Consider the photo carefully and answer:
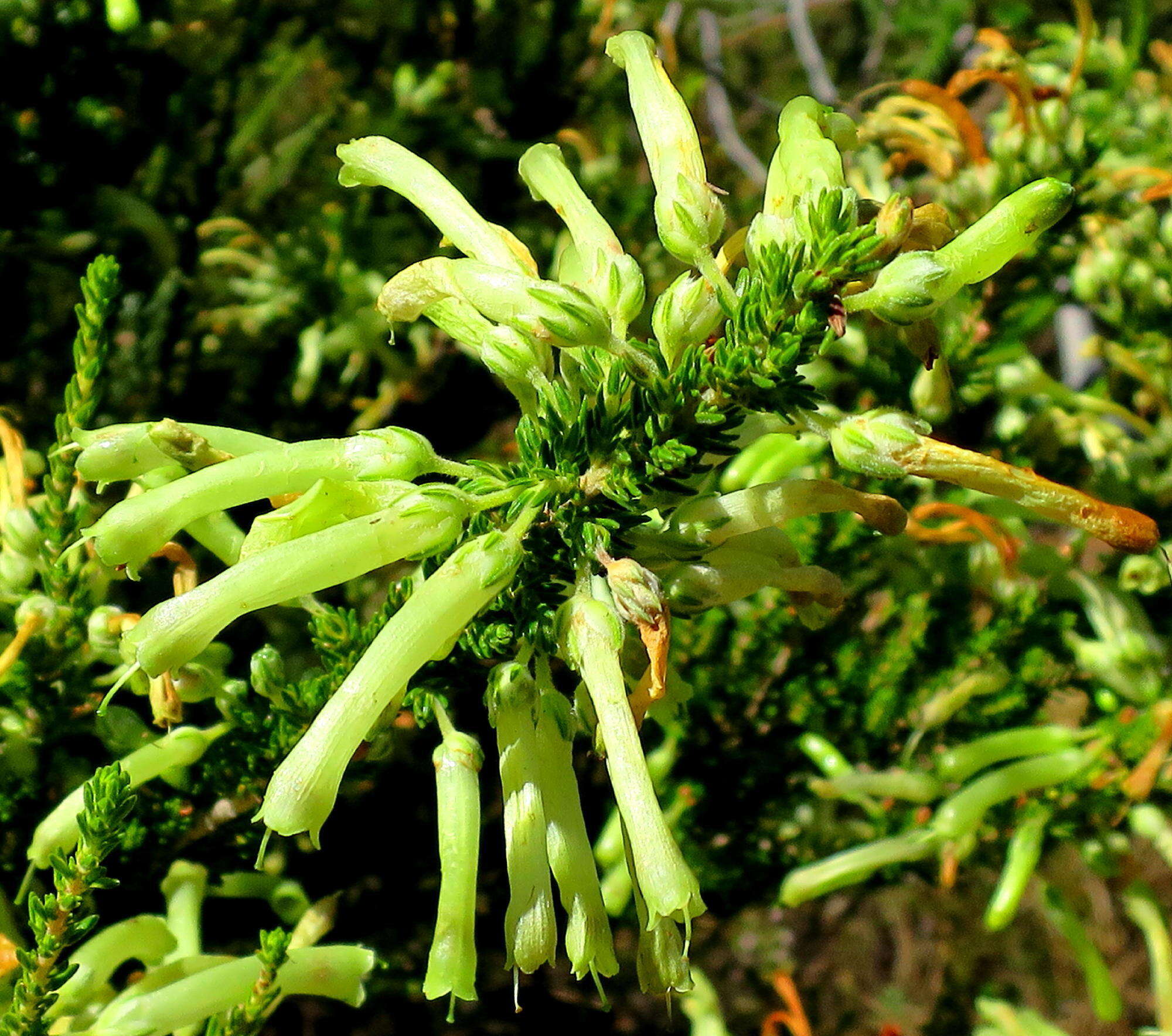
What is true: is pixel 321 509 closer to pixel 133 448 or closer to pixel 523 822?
pixel 133 448

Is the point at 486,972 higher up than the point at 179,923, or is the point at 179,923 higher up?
the point at 179,923

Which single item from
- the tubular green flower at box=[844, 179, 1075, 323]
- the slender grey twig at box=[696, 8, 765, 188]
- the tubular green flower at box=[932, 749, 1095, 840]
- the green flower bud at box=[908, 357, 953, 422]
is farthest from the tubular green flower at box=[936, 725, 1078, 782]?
the slender grey twig at box=[696, 8, 765, 188]

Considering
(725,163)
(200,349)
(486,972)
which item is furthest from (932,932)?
(200,349)

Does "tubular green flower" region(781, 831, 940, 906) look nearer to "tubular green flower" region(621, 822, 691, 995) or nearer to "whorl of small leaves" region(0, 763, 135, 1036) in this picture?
"tubular green flower" region(621, 822, 691, 995)

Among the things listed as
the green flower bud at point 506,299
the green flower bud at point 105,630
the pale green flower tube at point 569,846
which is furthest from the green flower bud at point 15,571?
the pale green flower tube at point 569,846

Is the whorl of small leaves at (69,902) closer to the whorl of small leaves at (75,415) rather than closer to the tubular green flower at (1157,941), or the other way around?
the whorl of small leaves at (75,415)

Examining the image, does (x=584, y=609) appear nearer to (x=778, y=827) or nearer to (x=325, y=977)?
(x=325, y=977)
